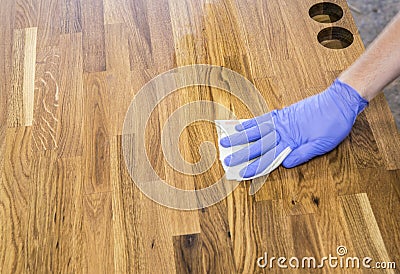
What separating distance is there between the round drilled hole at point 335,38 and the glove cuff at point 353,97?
0.28 m

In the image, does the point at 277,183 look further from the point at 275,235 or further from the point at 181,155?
the point at 181,155

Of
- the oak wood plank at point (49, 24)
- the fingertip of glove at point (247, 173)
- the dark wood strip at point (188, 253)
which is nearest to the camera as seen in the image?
the dark wood strip at point (188, 253)

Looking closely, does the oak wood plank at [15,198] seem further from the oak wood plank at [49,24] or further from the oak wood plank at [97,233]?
the oak wood plank at [49,24]

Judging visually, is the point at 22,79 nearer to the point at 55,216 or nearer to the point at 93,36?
the point at 93,36

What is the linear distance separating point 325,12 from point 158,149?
2.28ft

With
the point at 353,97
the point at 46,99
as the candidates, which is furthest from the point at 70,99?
the point at 353,97

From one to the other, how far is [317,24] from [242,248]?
28.9 inches

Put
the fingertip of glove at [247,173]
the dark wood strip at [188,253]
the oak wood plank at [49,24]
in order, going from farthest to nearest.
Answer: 1. the oak wood plank at [49,24]
2. the fingertip of glove at [247,173]
3. the dark wood strip at [188,253]

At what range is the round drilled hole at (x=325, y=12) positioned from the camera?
156cm

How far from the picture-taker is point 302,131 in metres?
1.27

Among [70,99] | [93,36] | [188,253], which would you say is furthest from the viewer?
[93,36]

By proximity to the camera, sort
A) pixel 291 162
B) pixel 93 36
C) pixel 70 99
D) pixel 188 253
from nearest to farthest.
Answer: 1. pixel 188 253
2. pixel 291 162
3. pixel 70 99
4. pixel 93 36

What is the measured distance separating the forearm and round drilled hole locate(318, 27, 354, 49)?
26 cm

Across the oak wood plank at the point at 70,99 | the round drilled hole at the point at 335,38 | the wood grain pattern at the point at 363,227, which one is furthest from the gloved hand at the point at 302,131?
the oak wood plank at the point at 70,99
